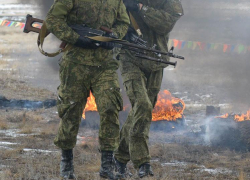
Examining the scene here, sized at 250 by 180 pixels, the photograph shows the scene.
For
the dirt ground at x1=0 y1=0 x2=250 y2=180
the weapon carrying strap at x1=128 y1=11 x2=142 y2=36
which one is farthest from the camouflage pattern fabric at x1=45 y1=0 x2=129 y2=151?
the weapon carrying strap at x1=128 y1=11 x2=142 y2=36

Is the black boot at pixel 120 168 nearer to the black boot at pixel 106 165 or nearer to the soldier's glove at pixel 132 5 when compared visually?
the black boot at pixel 106 165

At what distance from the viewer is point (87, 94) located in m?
4.82

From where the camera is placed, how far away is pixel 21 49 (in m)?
22.8

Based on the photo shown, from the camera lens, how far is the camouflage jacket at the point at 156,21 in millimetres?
5392

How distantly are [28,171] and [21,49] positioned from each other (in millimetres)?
18315

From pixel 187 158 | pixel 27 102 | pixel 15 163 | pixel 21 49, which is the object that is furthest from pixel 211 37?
pixel 15 163

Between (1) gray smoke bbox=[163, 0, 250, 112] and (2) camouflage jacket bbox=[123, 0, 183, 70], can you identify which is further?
(1) gray smoke bbox=[163, 0, 250, 112]

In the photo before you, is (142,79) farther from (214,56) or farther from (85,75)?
(214,56)

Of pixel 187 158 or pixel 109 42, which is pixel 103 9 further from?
pixel 187 158

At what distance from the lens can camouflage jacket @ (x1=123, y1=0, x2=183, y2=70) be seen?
5392mm

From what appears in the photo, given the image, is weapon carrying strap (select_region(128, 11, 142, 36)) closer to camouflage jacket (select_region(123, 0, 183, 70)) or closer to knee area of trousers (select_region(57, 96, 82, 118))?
camouflage jacket (select_region(123, 0, 183, 70))

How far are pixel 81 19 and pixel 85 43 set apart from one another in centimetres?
27

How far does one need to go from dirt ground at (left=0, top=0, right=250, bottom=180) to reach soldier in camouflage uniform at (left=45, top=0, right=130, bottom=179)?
0.43m

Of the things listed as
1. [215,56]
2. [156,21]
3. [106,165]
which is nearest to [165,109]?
[156,21]
